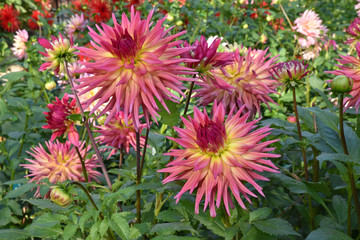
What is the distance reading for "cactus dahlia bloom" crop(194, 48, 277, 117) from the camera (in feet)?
3.17

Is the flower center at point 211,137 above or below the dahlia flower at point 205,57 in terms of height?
below

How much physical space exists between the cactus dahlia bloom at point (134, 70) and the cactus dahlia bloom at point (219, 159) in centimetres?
10

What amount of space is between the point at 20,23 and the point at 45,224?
442 cm

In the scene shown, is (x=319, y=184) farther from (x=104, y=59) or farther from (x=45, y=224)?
(x=45, y=224)

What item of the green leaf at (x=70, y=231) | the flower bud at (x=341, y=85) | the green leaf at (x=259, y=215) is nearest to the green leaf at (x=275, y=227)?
the green leaf at (x=259, y=215)

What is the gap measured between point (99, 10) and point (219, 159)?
2.81 m

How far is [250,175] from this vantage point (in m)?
0.73

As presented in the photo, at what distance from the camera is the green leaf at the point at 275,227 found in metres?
0.78

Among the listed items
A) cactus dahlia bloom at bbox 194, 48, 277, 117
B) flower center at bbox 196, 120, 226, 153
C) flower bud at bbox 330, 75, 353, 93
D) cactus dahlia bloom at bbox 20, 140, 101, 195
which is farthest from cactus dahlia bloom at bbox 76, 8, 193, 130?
cactus dahlia bloom at bbox 20, 140, 101, 195

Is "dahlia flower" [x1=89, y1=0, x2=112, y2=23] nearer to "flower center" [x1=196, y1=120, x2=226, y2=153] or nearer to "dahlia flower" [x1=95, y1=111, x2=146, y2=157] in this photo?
"dahlia flower" [x1=95, y1=111, x2=146, y2=157]

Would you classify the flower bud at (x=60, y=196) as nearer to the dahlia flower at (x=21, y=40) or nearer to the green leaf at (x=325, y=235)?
the green leaf at (x=325, y=235)

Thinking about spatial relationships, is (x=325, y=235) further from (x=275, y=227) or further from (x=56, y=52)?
(x=56, y=52)

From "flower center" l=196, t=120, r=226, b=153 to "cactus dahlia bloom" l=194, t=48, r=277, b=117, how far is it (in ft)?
0.76

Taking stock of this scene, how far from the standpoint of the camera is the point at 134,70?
0.73 m
